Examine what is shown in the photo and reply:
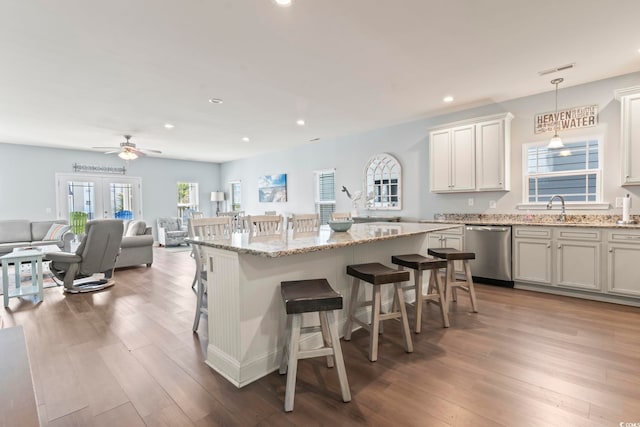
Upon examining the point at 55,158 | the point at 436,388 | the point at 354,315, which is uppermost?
the point at 55,158

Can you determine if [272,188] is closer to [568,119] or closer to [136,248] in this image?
[136,248]

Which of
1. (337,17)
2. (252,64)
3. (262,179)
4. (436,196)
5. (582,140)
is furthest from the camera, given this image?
(262,179)

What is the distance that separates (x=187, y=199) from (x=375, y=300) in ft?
29.6

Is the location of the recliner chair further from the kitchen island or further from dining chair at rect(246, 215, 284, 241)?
the kitchen island

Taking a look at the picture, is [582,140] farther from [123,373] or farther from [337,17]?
[123,373]

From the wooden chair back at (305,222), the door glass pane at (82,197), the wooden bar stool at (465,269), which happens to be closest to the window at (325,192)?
the wooden chair back at (305,222)

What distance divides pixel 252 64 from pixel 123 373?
297 centimetres

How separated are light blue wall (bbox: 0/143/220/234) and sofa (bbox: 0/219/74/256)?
3.34 feet

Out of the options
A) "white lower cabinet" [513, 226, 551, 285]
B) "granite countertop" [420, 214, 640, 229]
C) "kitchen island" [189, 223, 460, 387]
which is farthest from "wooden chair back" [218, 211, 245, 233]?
"white lower cabinet" [513, 226, 551, 285]

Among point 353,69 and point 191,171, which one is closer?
point 353,69

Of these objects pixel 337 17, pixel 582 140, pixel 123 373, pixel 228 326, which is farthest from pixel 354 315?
pixel 582 140

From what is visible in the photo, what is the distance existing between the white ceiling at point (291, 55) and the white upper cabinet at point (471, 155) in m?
0.39

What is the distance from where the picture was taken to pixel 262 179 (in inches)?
353

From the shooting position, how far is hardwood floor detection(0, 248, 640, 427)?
1.75 meters
